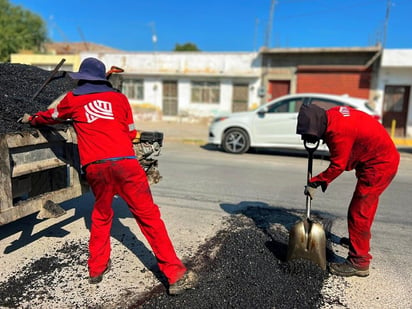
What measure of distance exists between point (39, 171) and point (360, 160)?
2876 mm

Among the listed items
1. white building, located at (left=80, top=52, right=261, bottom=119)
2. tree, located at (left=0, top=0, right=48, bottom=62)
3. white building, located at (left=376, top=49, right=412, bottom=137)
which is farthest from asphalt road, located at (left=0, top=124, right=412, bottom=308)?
tree, located at (left=0, top=0, right=48, bottom=62)

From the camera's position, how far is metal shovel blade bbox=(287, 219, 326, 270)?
3443mm

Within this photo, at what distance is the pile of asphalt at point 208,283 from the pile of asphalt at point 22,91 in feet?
4.43

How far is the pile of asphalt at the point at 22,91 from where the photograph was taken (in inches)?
137

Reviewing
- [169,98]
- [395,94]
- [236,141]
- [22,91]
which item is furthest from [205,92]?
[22,91]

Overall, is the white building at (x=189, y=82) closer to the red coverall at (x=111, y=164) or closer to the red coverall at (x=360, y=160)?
the red coverall at (x=360, y=160)

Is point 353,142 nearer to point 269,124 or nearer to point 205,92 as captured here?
point 269,124

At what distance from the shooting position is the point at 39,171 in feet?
11.0

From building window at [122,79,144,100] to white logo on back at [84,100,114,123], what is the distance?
63.7 feet

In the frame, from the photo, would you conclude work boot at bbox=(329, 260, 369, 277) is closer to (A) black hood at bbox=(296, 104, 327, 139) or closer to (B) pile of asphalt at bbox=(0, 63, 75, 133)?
(A) black hood at bbox=(296, 104, 327, 139)

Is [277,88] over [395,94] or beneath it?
over

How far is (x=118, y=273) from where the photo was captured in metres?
3.50

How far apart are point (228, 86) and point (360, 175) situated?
672 inches

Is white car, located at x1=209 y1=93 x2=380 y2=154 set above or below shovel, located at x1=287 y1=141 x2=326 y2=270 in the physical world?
above
